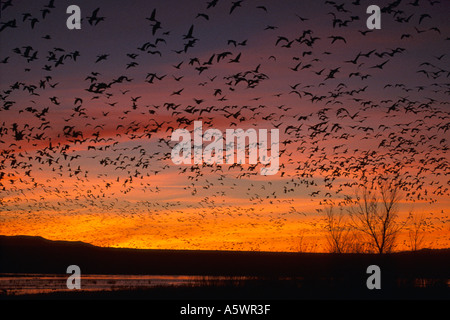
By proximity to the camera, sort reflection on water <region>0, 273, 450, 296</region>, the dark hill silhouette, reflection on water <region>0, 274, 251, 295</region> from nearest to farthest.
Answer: reflection on water <region>0, 273, 450, 296</region> → reflection on water <region>0, 274, 251, 295</region> → the dark hill silhouette

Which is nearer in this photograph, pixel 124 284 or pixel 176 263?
pixel 124 284

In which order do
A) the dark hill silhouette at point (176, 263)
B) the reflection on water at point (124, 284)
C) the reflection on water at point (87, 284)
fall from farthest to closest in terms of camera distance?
the dark hill silhouette at point (176, 263), the reflection on water at point (87, 284), the reflection on water at point (124, 284)

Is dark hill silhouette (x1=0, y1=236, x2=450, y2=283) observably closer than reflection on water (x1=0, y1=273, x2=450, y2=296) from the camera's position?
No

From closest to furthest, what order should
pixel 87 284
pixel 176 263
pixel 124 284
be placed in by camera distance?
pixel 87 284 → pixel 124 284 → pixel 176 263

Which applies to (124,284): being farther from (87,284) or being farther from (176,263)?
(176,263)

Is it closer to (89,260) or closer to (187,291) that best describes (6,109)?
(187,291)

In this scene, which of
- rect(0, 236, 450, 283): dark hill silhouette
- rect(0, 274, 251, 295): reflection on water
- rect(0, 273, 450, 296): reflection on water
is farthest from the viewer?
rect(0, 236, 450, 283): dark hill silhouette

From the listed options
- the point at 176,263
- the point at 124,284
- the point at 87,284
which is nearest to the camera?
the point at 87,284

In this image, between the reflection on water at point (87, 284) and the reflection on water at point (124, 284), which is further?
the reflection on water at point (87, 284)

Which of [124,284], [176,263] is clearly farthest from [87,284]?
[176,263]

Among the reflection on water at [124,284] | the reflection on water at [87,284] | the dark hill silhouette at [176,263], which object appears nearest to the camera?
the reflection on water at [124,284]
